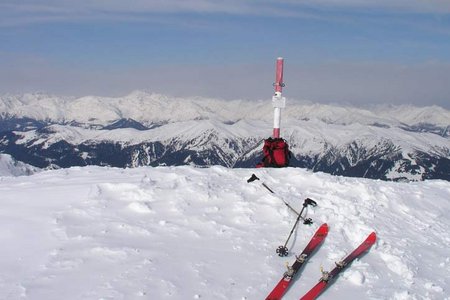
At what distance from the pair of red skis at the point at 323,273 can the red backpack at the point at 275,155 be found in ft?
28.2

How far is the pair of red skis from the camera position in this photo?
1096cm

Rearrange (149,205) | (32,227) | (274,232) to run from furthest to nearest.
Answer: (149,205) < (274,232) < (32,227)

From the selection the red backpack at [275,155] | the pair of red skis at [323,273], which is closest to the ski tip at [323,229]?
the pair of red skis at [323,273]

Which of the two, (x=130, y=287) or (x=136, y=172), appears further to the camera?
(x=136, y=172)

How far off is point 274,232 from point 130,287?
206 inches

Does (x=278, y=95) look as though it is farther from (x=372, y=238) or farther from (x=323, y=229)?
(x=372, y=238)

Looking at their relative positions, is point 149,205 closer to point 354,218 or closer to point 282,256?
point 282,256

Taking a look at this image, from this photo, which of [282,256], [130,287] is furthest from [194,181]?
[130,287]

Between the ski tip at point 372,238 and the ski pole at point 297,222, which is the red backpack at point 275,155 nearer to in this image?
the ski pole at point 297,222

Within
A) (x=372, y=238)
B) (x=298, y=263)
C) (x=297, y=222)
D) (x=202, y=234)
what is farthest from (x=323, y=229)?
(x=202, y=234)

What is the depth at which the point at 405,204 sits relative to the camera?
17.1 m

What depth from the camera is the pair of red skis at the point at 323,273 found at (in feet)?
36.0

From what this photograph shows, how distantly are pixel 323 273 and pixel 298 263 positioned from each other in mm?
836

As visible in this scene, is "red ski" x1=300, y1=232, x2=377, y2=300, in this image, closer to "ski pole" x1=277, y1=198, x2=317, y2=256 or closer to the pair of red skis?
the pair of red skis
